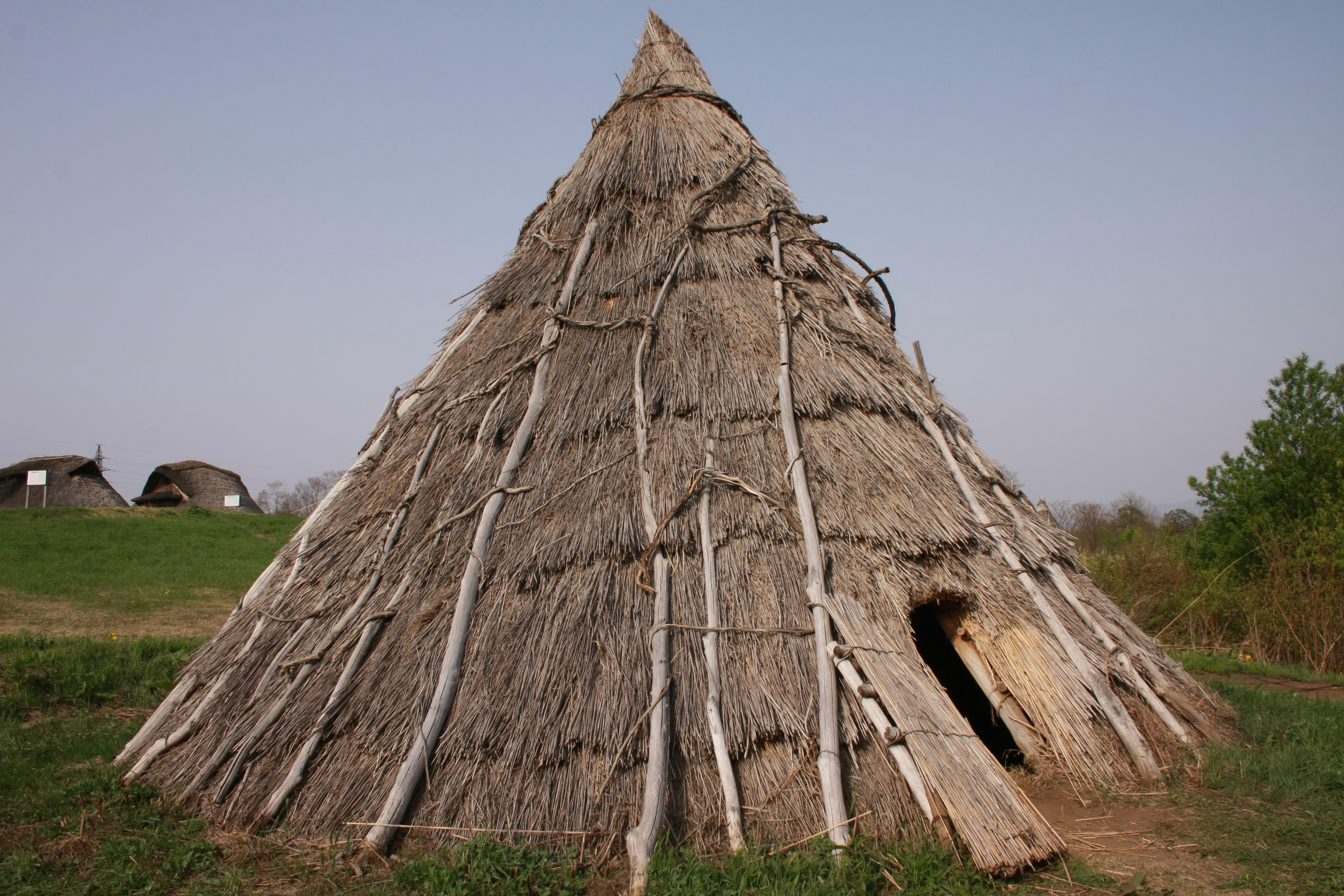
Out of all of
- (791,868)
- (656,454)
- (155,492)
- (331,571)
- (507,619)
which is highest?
(155,492)

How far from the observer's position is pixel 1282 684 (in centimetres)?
736

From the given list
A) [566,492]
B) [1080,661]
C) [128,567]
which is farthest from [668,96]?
[128,567]

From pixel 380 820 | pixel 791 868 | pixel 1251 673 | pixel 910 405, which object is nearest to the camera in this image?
pixel 791 868

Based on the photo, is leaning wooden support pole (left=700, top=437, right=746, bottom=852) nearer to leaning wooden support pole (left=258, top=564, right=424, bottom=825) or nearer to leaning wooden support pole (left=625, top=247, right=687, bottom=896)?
leaning wooden support pole (left=625, top=247, right=687, bottom=896)

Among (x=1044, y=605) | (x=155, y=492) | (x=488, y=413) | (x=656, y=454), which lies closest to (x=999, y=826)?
(x=1044, y=605)

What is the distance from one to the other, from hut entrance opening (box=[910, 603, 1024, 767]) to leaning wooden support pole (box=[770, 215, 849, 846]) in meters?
1.66

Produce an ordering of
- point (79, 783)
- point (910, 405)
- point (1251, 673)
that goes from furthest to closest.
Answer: point (1251, 673)
point (910, 405)
point (79, 783)

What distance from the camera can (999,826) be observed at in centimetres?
323

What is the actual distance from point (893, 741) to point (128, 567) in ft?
53.4

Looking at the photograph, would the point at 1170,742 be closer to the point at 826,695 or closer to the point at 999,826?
the point at 999,826

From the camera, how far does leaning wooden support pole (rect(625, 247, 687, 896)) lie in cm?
325

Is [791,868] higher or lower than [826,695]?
lower

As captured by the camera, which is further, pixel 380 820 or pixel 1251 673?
pixel 1251 673

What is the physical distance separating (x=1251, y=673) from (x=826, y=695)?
6.70 meters
